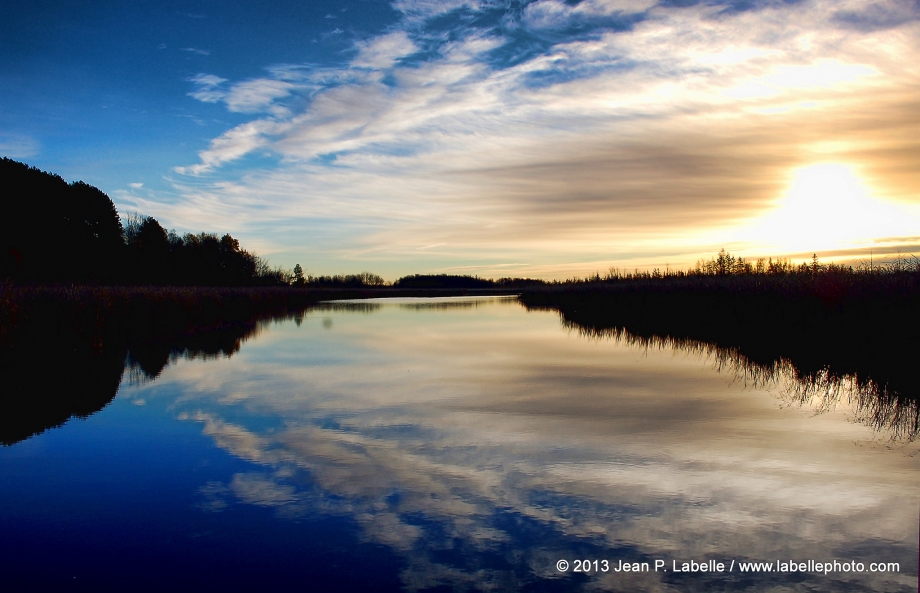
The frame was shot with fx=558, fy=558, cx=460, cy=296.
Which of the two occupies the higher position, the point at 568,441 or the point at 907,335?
the point at 907,335

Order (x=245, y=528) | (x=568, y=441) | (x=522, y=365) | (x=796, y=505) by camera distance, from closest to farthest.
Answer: (x=245, y=528)
(x=796, y=505)
(x=568, y=441)
(x=522, y=365)

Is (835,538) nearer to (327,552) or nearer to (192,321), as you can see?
(327,552)

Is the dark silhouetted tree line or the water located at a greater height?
the dark silhouetted tree line

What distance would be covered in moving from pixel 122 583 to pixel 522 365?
284 inches

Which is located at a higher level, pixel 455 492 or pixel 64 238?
pixel 64 238

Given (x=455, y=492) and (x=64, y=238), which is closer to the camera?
(x=455, y=492)

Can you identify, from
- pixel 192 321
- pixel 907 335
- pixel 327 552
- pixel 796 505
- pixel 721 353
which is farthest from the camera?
pixel 192 321

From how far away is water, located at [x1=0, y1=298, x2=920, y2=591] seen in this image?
8.95 feet

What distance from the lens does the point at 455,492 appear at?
3674 mm

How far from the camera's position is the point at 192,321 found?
17.6 metres

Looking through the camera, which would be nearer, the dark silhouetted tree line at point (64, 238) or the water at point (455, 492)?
the water at point (455, 492)

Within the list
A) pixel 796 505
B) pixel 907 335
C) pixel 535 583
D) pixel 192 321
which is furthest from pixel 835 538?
pixel 192 321

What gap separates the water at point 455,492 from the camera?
2.73m

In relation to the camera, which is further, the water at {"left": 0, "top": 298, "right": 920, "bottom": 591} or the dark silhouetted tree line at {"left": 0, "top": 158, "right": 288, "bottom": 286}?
the dark silhouetted tree line at {"left": 0, "top": 158, "right": 288, "bottom": 286}
